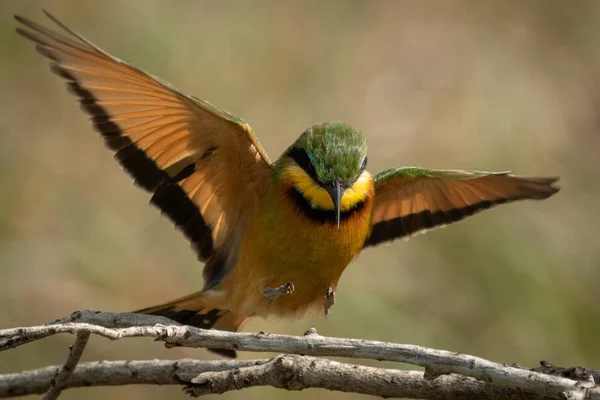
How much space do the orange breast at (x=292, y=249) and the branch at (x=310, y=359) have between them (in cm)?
70

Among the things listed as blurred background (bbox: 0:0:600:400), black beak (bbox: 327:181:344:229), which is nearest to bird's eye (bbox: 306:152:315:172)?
black beak (bbox: 327:181:344:229)

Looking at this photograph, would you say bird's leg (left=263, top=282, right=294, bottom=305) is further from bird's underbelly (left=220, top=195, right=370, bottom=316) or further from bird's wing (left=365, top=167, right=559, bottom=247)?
bird's wing (left=365, top=167, right=559, bottom=247)

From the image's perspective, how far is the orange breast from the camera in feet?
10.7

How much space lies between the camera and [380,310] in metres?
4.99

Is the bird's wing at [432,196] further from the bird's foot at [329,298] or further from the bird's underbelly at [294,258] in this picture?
the bird's foot at [329,298]

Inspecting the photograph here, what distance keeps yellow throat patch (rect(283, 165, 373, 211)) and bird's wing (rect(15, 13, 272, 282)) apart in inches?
3.9

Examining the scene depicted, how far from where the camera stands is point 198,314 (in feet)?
11.8

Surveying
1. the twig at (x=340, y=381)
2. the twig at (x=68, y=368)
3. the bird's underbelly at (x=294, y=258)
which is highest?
the bird's underbelly at (x=294, y=258)

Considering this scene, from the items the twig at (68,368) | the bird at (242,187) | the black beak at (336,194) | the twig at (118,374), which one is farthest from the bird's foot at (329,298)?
the twig at (68,368)

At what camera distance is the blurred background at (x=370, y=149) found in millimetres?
4781

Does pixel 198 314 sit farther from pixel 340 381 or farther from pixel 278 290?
pixel 340 381

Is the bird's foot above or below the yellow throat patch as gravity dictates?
below

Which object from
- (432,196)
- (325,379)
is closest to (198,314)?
(432,196)

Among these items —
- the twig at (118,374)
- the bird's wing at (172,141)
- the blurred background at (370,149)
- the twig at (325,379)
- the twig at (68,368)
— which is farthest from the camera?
the blurred background at (370,149)
